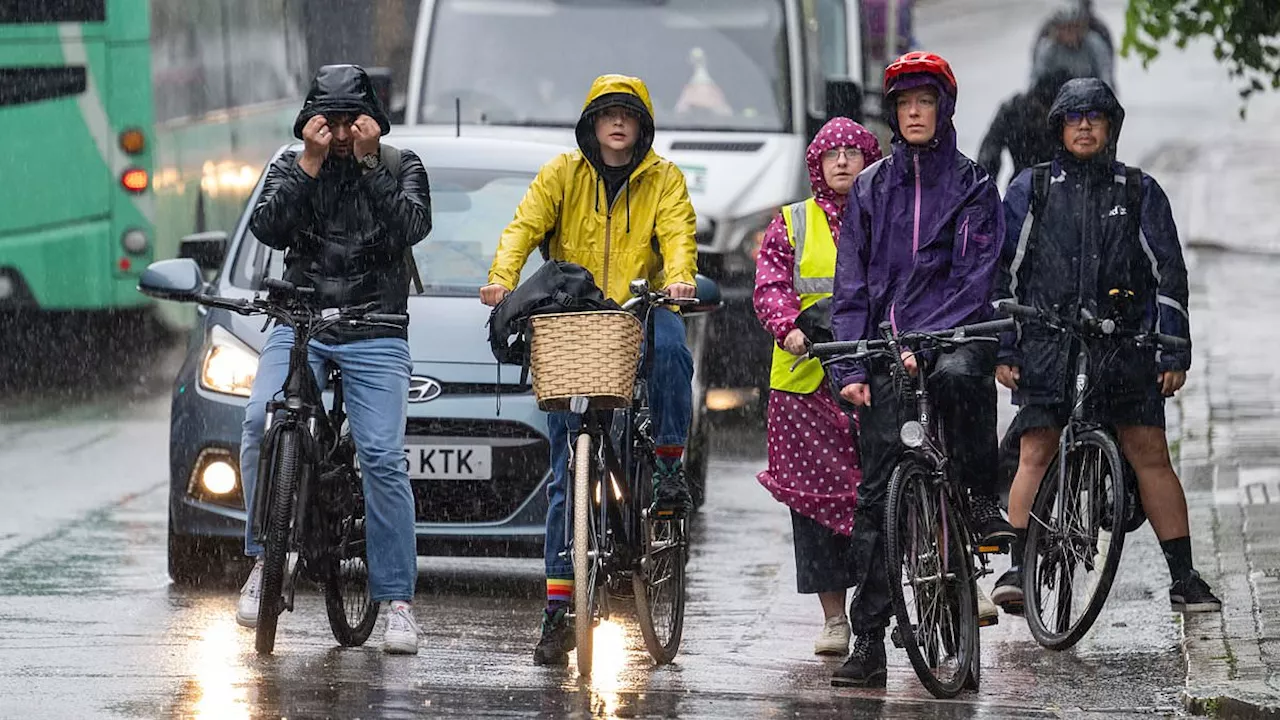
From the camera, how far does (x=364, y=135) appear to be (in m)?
8.12

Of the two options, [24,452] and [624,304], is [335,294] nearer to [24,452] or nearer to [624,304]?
[624,304]

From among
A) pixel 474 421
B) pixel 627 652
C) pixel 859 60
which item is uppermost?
pixel 859 60

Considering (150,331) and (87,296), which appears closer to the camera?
(87,296)

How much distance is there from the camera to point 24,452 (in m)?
14.0

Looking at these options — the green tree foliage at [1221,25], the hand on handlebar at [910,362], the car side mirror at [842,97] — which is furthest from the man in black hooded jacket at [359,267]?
the car side mirror at [842,97]

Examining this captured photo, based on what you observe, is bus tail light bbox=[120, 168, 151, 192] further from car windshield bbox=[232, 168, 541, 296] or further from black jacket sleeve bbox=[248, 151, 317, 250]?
black jacket sleeve bbox=[248, 151, 317, 250]

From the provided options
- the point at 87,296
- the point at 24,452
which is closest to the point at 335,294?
the point at 24,452

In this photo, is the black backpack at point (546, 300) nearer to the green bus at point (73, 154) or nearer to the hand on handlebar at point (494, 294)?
the hand on handlebar at point (494, 294)

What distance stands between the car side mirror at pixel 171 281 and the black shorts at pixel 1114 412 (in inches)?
114

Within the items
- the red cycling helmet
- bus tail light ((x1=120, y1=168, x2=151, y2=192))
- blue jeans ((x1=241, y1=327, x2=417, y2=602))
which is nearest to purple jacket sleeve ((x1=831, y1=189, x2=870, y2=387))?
the red cycling helmet

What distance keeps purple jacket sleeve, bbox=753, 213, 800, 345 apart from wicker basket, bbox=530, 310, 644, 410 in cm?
64

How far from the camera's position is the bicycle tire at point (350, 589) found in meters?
8.31

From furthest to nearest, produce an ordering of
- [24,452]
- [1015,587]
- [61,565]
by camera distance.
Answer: [24,452] → [61,565] → [1015,587]

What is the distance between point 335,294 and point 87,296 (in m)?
8.44
